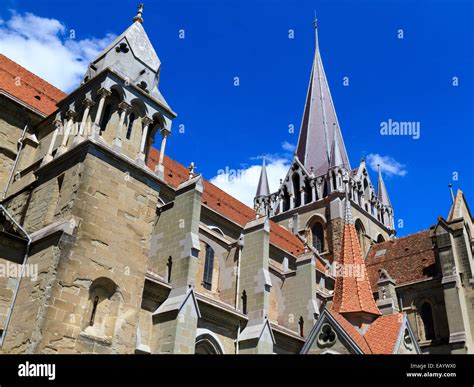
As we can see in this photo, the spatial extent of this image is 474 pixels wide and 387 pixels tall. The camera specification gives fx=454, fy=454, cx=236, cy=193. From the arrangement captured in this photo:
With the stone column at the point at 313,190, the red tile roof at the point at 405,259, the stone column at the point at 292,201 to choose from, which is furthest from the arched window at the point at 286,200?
the red tile roof at the point at 405,259

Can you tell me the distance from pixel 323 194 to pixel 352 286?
58.7ft

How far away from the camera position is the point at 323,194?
36406 mm

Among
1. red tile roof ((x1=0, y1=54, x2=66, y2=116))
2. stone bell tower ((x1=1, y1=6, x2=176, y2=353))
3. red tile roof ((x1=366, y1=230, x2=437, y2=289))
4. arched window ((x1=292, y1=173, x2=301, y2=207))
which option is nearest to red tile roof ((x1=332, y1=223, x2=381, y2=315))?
red tile roof ((x1=366, y1=230, x2=437, y2=289))

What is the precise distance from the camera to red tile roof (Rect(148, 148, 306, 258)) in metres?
21.3

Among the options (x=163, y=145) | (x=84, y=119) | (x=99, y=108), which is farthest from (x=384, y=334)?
(x=84, y=119)

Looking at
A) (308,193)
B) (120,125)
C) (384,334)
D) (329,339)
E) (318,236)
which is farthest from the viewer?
(308,193)

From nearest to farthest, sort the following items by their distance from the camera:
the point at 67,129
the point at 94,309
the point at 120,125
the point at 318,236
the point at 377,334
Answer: the point at 94,309 → the point at 120,125 → the point at 67,129 → the point at 377,334 → the point at 318,236

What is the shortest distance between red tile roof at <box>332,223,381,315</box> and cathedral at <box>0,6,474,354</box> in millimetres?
61

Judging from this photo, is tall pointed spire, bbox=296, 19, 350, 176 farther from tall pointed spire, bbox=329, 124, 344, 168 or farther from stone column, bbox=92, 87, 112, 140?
stone column, bbox=92, 87, 112, 140

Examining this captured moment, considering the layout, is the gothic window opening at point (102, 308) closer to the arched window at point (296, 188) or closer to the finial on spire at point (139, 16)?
the finial on spire at point (139, 16)

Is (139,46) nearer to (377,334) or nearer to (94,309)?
(94,309)

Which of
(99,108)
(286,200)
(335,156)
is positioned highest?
(335,156)

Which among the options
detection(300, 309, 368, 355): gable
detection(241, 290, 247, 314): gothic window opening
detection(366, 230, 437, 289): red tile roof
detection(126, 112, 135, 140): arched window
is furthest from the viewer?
detection(366, 230, 437, 289): red tile roof
